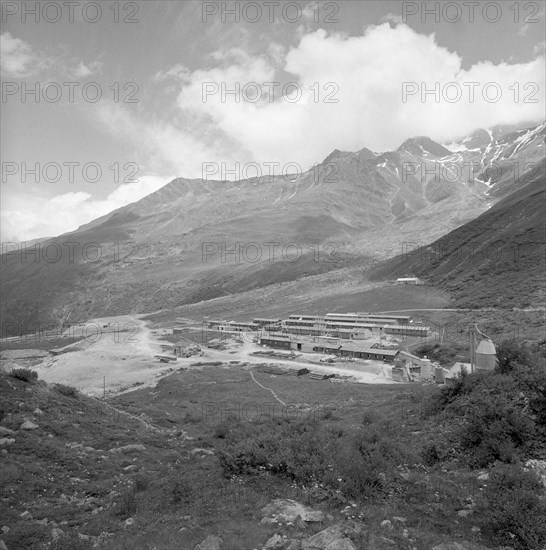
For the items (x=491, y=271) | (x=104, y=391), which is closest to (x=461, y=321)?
(x=491, y=271)

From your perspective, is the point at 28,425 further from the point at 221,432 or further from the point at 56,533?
the point at 221,432

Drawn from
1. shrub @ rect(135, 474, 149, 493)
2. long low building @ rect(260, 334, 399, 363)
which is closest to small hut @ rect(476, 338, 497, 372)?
shrub @ rect(135, 474, 149, 493)

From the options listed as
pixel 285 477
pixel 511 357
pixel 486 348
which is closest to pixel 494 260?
pixel 486 348

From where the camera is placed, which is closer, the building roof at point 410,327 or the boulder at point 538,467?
the boulder at point 538,467

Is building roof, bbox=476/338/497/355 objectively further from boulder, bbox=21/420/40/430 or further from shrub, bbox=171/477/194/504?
boulder, bbox=21/420/40/430

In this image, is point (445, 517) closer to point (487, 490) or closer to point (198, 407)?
point (487, 490)

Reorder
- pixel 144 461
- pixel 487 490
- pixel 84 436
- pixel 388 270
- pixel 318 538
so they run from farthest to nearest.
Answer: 1. pixel 388 270
2. pixel 84 436
3. pixel 144 461
4. pixel 487 490
5. pixel 318 538

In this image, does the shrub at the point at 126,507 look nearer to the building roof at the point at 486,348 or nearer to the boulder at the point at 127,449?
the boulder at the point at 127,449

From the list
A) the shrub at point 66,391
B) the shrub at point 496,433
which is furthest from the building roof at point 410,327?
the shrub at point 66,391
